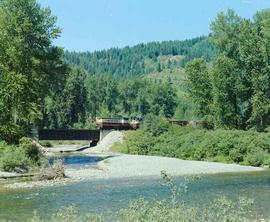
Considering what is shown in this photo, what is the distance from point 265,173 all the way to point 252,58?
3236cm

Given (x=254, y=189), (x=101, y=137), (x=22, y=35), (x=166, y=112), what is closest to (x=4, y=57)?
(x=22, y=35)

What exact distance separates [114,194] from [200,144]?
36.6 metres

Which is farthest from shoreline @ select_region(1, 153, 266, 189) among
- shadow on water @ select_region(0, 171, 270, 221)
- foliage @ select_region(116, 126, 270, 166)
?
foliage @ select_region(116, 126, 270, 166)

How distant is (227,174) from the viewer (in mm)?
49375

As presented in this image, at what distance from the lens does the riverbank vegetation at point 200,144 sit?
6475cm

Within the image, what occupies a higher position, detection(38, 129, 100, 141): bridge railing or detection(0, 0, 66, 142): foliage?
detection(0, 0, 66, 142): foliage

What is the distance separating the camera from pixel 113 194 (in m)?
34.5

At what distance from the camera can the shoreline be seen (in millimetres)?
41850

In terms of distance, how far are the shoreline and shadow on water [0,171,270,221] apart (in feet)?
7.95

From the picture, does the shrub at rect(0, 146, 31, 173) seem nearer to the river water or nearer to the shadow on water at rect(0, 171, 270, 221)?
the river water

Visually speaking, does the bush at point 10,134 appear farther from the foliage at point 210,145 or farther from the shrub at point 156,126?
→ the shrub at point 156,126

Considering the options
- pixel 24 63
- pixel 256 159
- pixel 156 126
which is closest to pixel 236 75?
pixel 156 126

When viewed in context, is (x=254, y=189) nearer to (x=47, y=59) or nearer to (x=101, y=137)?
(x=47, y=59)

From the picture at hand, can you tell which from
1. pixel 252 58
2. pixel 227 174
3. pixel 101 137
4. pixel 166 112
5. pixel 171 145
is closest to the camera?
pixel 227 174
